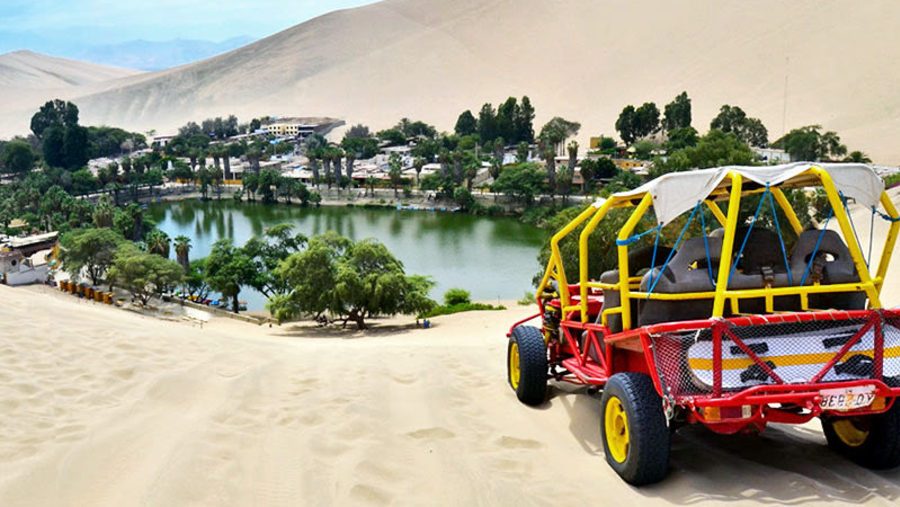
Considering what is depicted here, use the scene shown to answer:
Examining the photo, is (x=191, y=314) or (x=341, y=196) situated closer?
(x=191, y=314)

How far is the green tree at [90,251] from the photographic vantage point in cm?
3375

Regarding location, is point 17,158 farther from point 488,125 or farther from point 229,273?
point 229,273

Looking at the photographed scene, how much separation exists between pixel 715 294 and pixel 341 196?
3022 inches

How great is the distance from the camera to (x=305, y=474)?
4.81 meters

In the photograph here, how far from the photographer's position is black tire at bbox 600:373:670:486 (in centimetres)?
470

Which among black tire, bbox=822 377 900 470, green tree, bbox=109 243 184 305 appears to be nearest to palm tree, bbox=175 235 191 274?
green tree, bbox=109 243 184 305

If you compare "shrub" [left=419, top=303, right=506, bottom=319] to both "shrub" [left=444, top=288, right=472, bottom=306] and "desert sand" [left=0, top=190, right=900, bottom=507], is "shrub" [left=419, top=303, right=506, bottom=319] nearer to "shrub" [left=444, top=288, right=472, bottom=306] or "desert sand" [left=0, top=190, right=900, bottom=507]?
"shrub" [left=444, top=288, right=472, bottom=306]

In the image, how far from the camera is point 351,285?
21.9 meters

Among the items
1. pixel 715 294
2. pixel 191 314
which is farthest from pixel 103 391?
pixel 191 314

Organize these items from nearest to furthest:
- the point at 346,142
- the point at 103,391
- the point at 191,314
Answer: the point at 103,391, the point at 191,314, the point at 346,142

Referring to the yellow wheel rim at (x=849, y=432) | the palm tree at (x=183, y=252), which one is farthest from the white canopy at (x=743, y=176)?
the palm tree at (x=183, y=252)

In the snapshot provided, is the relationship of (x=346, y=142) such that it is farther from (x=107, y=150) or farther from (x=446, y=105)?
(x=446, y=105)

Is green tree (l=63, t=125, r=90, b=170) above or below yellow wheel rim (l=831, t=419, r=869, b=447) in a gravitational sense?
above

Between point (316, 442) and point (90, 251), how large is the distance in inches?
1284
